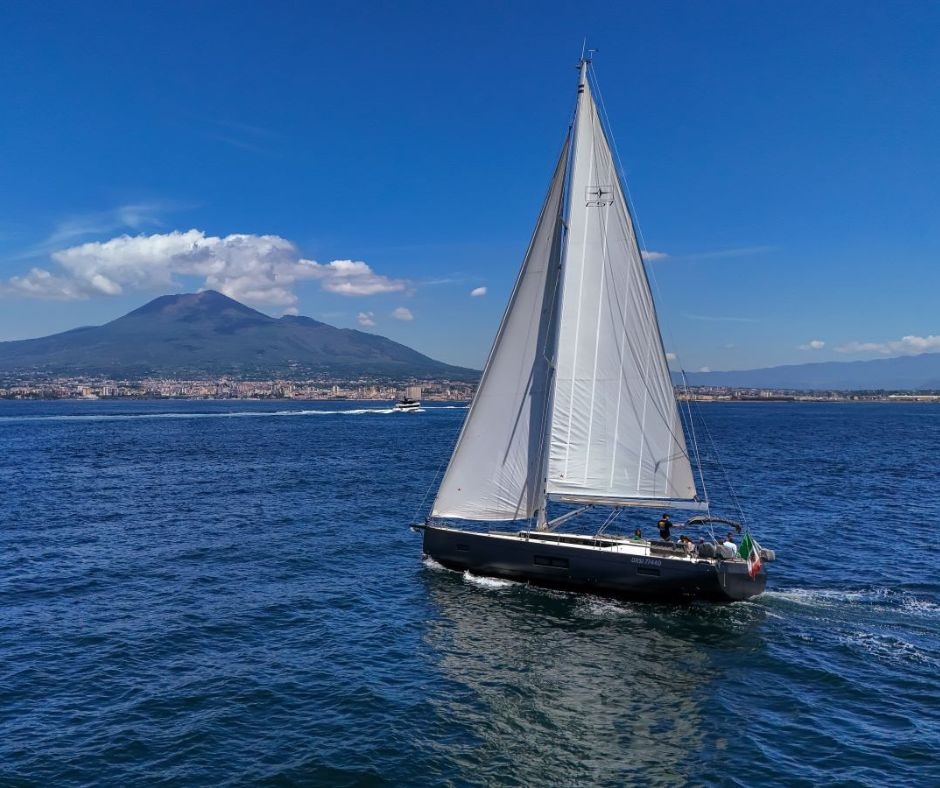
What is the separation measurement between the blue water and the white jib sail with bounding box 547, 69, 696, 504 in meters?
4.87

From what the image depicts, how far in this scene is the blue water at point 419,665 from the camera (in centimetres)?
1562

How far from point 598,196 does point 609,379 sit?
7.39 m

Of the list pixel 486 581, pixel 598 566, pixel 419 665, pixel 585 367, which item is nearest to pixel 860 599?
pixel 598 566

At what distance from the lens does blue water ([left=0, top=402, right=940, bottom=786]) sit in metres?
15.6

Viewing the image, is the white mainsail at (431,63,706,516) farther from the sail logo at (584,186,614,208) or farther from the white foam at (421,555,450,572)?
the white foam at (421,555,450,572)

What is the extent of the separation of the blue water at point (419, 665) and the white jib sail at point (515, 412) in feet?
12.5

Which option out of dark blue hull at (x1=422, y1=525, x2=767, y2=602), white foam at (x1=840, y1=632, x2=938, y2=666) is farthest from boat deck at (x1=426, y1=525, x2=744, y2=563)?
white foam at (x1=840, y1=632, x2=938, y2=666)

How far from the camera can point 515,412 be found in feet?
94.5

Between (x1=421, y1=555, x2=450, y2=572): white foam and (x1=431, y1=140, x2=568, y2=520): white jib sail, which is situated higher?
(x1=431, y1=140, x2=568, y2=520): white jib sail

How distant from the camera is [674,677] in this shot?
787 inches

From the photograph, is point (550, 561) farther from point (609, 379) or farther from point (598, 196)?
point (598, 196)

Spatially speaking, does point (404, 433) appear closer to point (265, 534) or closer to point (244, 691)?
point (265, 534)

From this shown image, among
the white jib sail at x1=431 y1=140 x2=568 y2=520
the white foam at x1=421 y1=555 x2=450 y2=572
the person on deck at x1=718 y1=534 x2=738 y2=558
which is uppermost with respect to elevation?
the white jib sail at x1=431 y1=140 x2=568 y2=520

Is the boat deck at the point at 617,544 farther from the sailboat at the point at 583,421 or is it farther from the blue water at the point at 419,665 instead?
the blue water at the point at 419,665
